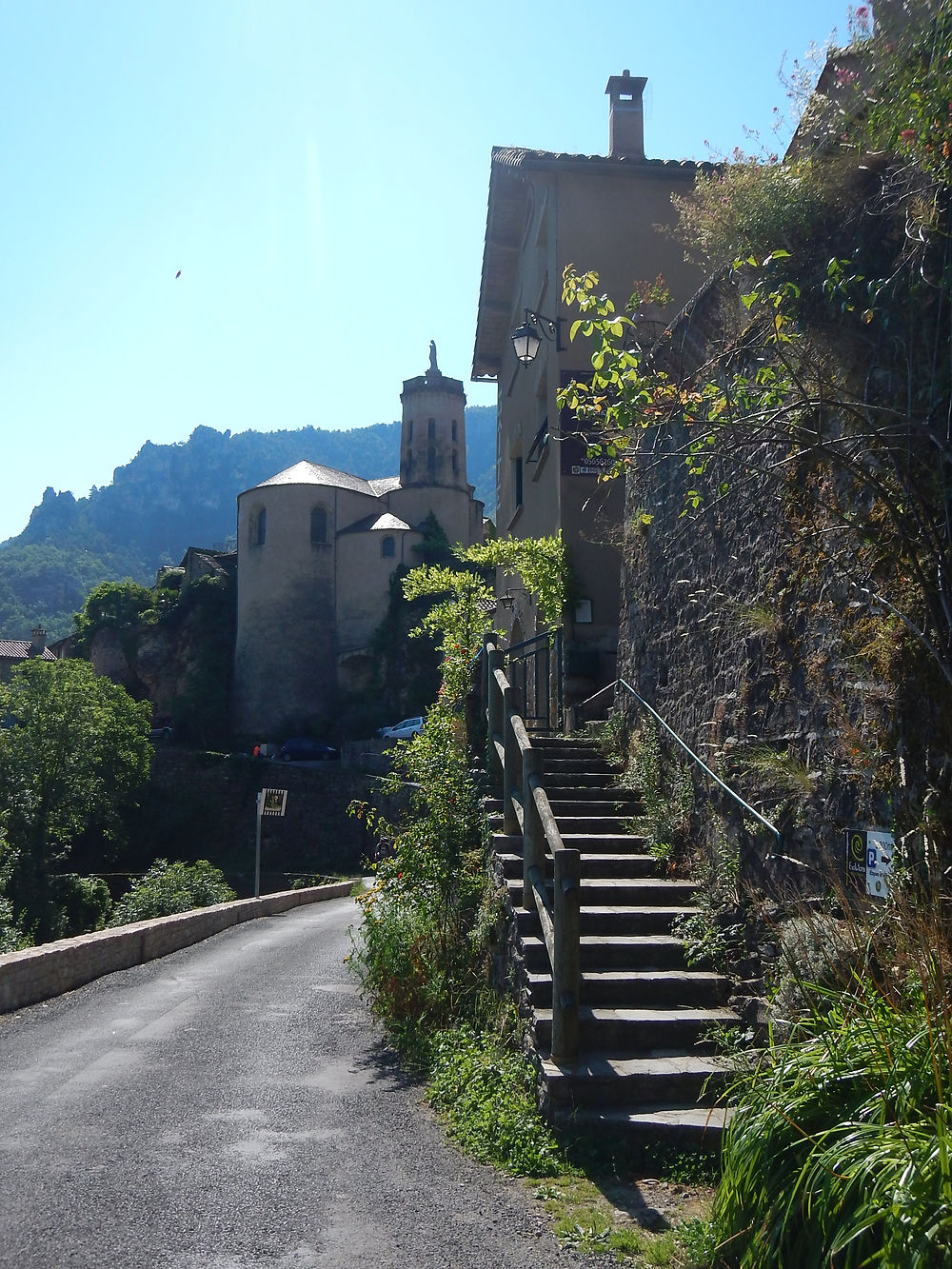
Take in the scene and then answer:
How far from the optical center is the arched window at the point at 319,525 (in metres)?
50.3

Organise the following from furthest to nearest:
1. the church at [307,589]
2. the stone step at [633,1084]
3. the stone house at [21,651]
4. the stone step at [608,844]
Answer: the stone house at [21,651] → the church at [307,589] → the stone step at [608,844] → the stone step at [633,1084]

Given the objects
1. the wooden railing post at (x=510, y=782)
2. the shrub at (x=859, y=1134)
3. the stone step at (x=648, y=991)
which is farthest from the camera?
the wooden railing post at (x=510, y=782)

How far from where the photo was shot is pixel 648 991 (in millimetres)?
6027

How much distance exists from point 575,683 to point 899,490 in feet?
25.4

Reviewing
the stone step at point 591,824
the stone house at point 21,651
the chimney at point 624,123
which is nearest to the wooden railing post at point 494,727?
the stone step at point 591,824

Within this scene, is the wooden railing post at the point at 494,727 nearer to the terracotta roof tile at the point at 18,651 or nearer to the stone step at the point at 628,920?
the stone step at the point at 628,920

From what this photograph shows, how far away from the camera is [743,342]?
22.5 feet

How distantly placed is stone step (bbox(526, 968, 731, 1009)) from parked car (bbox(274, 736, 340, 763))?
40972mm

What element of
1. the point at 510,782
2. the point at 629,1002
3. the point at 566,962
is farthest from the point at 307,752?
the point at 566,962

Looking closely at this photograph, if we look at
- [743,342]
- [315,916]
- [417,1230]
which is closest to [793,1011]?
[417,1230]

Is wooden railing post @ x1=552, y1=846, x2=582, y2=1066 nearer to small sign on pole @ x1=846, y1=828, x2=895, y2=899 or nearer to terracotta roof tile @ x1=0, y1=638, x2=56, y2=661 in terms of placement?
small sign on pole @ x1=846, y1=828, x2=895, y2=899

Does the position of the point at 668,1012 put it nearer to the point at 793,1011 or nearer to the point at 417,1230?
the point at 793,1011

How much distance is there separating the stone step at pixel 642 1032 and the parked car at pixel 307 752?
41278mm

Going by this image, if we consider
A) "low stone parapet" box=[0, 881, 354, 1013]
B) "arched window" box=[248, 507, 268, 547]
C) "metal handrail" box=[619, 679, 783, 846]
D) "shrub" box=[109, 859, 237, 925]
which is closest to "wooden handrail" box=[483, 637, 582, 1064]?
"metal handrail" box=[619, 679, 783, 846]
